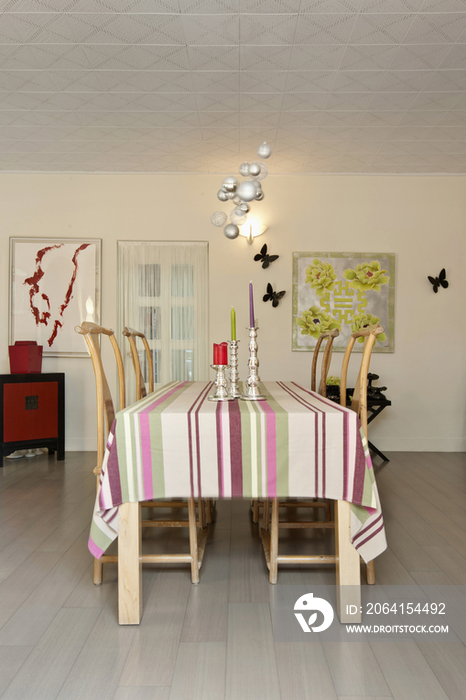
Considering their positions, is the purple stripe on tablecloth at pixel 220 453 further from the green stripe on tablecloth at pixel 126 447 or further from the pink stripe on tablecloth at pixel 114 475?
the pink stripe on tablecloth at pixel 114 475

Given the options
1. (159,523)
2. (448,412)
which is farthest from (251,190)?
(448,412)

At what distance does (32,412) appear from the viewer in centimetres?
435

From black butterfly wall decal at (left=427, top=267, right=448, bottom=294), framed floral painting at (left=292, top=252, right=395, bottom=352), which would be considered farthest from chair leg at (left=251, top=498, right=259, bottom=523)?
black butterfly wall decal at (left=427, top=267, right=448, bottom=294)

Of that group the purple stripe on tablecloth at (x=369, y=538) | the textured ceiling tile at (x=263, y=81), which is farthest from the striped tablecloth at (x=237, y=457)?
the textured ceiling tile at (x=263, y=81)

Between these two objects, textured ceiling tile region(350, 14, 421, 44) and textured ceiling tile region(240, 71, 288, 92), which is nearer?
textured ceiling tile region(350, 14, 421, 44)

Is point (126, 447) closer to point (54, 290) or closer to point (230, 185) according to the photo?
point (230, 185)

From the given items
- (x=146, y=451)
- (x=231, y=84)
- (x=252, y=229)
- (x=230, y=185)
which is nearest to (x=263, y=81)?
(x=231, y=84)

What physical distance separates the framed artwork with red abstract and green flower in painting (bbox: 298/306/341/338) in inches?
76.5

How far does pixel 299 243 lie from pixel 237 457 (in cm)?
341

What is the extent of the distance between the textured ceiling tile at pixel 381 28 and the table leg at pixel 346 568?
2.32 meters

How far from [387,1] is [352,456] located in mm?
2130

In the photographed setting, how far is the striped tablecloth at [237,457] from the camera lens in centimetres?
172

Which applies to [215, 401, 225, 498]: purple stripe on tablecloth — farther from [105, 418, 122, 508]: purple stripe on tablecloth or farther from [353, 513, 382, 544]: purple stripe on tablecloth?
[353, 513, 382, 544]: purple stripe on tablecloth

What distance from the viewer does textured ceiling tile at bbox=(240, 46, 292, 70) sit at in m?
2.77
